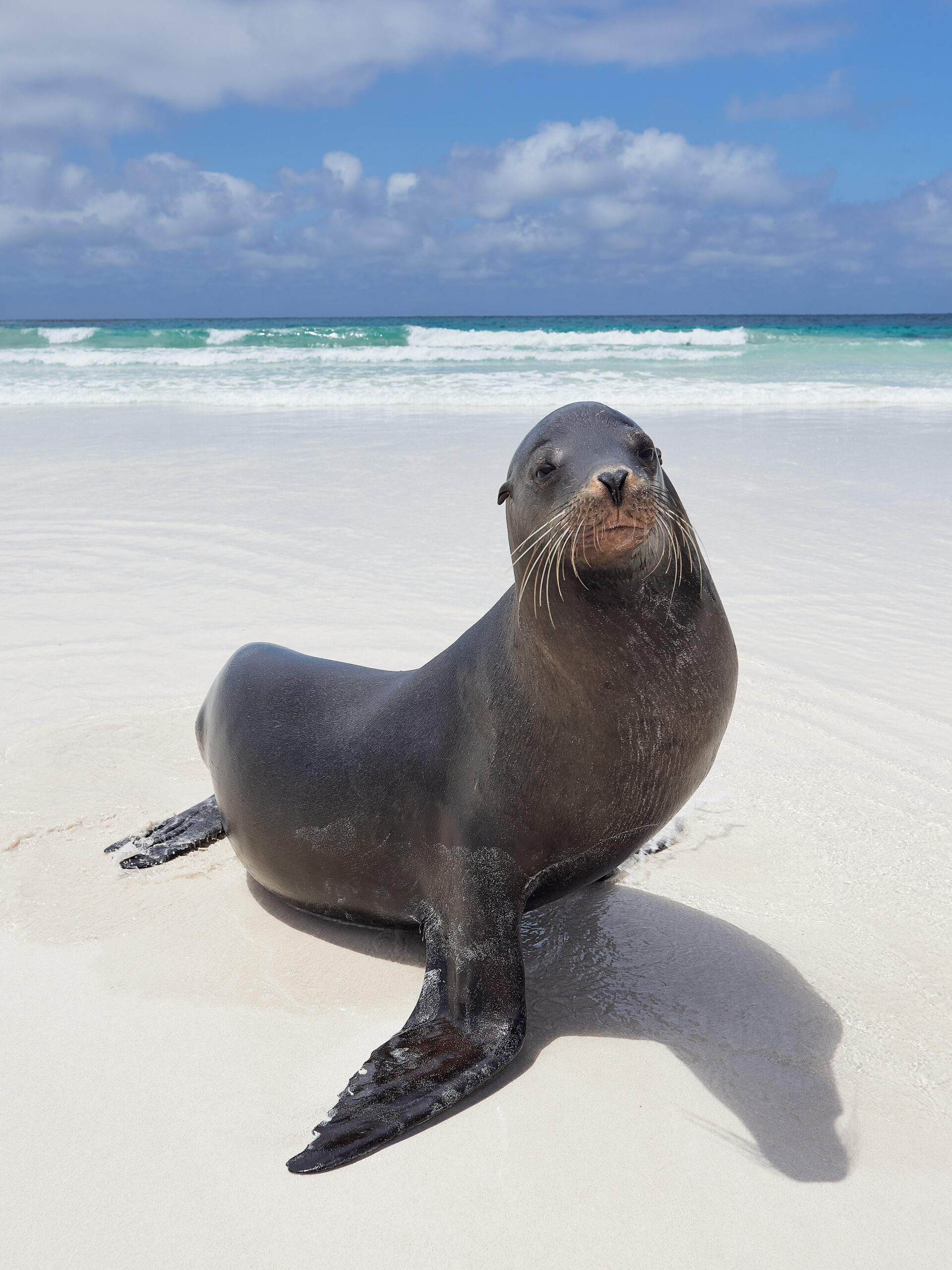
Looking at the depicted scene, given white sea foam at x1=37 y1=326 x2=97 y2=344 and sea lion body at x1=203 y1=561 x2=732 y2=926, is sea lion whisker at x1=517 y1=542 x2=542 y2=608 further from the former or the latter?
white sea foam at x1=37 y1=326 x2=97 y2=344

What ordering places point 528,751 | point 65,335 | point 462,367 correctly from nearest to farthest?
point 528,751 < point 462,367 < point 65,335

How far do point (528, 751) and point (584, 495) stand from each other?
662 mm

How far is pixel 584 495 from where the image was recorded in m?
2.32

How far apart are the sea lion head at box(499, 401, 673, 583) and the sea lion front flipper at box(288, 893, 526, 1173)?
0.86m

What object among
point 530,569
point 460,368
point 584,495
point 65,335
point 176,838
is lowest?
point 176,838

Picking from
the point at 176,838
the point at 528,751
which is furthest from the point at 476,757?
the point at 176,838

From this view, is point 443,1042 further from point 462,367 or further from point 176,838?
point 462,367

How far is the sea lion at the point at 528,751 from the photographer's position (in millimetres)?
2418

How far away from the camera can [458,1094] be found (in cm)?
242

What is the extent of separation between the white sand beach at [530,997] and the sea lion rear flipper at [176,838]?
47mm

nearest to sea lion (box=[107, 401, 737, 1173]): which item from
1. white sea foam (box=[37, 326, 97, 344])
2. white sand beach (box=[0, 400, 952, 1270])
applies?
white sand beach (box=[0, 400, 952, 1270])

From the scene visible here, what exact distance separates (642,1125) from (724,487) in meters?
7.65

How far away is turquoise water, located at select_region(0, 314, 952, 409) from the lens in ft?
60.3

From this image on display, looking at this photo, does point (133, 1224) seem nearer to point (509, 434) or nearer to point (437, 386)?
point (509, 434)
